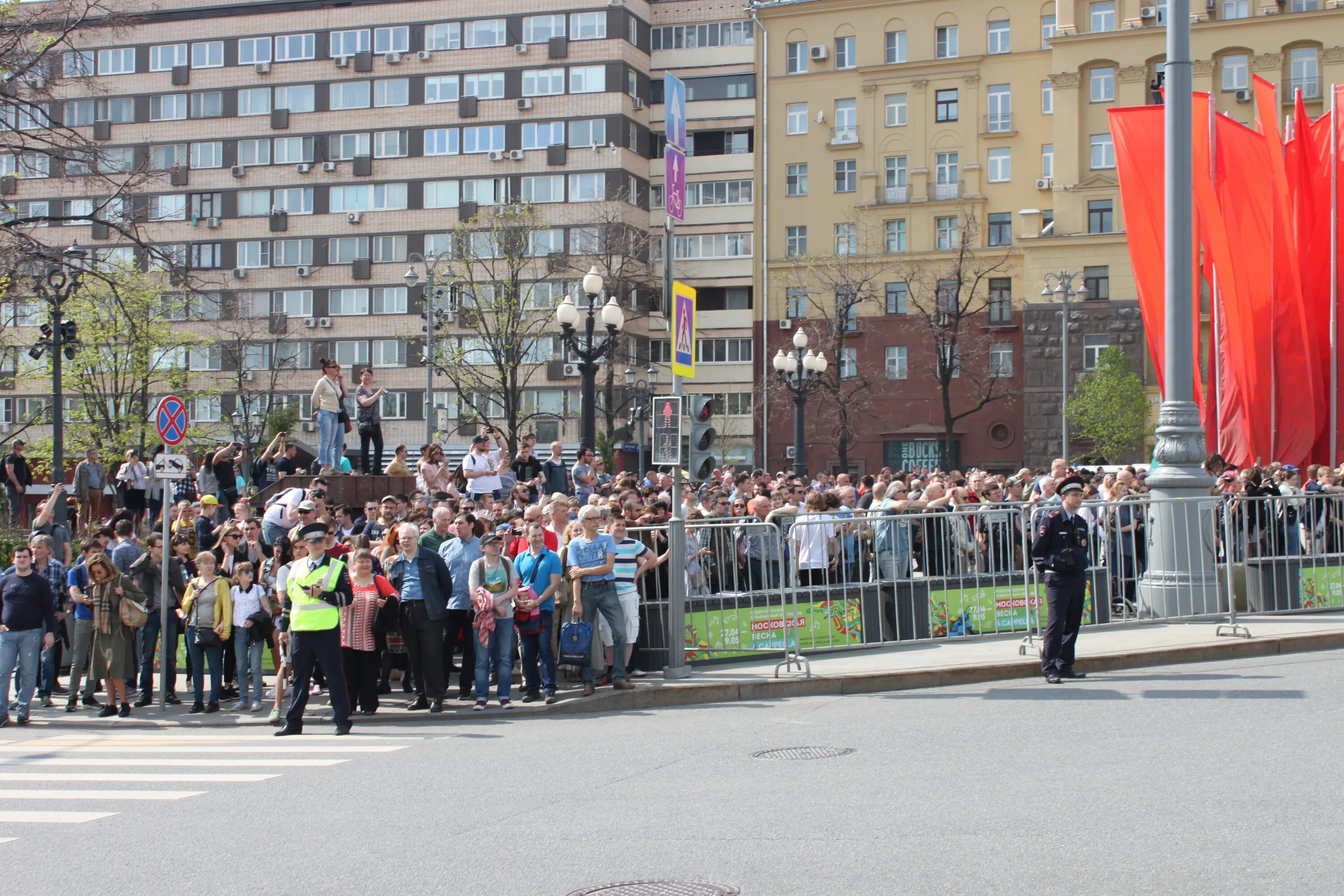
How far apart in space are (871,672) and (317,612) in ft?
16.6

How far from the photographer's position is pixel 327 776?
991 centimetres

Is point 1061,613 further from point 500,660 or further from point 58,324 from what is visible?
point 58,324

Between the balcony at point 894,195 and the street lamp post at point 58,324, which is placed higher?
the balcony at point 894,195

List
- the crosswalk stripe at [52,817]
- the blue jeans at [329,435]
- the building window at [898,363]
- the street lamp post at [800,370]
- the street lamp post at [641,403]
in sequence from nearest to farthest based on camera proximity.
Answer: the crosswalk stripe at [52,817] < the blue jeans at [329,435] < the street lamp post at [800,370] < the street lamp post at [641,403] < the building window at [898,363]

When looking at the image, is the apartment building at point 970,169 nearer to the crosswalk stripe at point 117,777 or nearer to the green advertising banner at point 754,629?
the green advertising banner at point 754,629

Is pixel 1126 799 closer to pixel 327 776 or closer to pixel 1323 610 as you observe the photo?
pixel 327 776

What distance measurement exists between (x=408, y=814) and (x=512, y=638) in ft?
16.6

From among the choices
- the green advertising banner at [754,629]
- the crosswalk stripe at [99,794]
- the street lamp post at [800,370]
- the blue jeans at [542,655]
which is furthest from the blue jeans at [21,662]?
the street lamp post at [800,370]

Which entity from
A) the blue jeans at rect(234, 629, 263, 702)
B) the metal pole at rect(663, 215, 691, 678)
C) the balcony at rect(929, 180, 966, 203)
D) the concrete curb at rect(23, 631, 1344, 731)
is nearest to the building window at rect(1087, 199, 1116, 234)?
the balcony at rect(929, 180, 966, 203)

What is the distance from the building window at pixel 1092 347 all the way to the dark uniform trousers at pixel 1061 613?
4504cm

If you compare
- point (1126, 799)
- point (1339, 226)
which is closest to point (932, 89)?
point (1339, 226)

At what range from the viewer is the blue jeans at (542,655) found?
43.9 ft

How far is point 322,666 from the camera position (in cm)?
1214

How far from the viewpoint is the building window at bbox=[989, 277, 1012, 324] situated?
195 ft
